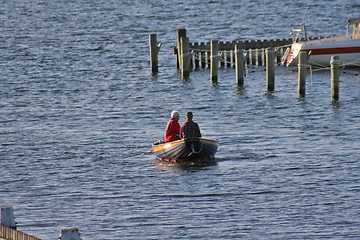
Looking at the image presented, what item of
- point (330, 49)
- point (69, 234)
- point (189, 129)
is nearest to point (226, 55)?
point (330, 49)

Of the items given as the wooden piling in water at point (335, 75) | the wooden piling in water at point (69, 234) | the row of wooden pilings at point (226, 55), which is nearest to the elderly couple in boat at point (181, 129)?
the wooden piling in water at point (335, 75)

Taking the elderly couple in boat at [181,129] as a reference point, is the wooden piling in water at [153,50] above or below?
above

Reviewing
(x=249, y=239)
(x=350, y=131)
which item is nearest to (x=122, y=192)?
(x=249, y=239)

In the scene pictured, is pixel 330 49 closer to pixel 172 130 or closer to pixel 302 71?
pixel 302 71

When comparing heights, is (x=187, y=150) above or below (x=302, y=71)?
below

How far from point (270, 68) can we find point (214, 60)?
341cm

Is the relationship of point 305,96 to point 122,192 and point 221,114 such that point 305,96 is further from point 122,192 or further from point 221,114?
point 122,192

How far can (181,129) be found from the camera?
22.7 metres

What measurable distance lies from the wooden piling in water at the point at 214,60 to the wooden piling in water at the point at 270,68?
2736 mm

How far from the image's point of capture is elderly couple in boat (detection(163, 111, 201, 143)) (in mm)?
22531

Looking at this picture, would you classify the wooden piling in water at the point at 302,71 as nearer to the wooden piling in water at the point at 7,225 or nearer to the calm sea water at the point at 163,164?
the calm sea water at the point at 163,164

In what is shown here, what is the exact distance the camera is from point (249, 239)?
16.7 m

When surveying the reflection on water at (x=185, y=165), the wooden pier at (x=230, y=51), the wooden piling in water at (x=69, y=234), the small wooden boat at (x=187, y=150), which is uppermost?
the wooden pier at (x=230, y=51)

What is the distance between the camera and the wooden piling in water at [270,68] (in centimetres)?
3281
